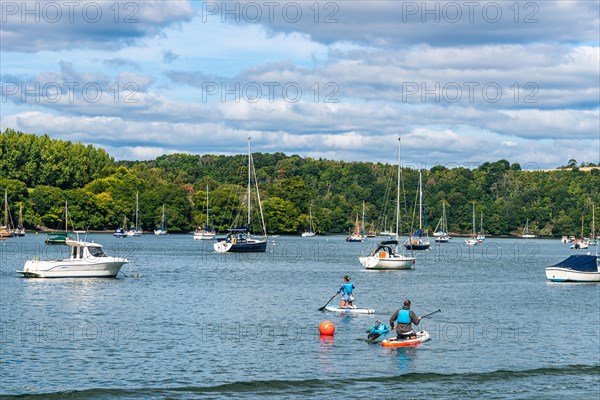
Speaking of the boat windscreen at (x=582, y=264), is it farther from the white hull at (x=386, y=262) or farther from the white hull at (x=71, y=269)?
the white hull at (x=71, y=269)

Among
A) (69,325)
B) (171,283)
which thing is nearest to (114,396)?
(69,325)

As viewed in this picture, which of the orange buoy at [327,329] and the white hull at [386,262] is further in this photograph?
the white hull at [386,262]

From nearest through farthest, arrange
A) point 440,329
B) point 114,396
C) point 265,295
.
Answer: point 114,396 < point 440,329 < point 265,295

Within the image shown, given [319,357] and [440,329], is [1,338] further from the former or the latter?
[440,329]

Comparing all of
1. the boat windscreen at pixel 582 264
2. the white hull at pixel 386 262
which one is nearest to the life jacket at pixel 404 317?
the boat windscreen at pixel 582 264

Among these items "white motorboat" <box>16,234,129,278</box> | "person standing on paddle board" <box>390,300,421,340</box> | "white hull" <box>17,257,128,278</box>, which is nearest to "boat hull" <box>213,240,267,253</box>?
"white motorboat" <box>16,234,129,278</box>

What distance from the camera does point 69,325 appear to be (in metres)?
56.8

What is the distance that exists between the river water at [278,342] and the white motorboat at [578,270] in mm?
1454

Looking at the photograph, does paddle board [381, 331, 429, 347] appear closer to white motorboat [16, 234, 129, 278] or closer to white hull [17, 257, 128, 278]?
white motorboat [16, 234, 129, 278]

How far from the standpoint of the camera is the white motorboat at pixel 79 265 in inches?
3408

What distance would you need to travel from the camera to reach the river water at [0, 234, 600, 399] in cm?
4028

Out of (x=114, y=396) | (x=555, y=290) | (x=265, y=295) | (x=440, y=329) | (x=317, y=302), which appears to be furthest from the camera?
(x=555, y=290)

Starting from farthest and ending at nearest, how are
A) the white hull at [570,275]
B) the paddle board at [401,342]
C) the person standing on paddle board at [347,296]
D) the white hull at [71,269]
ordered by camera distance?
the white hull at [570,275] → the white hull at [71,269] → the person standing on paddle board at [347,296] → the paddle board at [401,342]

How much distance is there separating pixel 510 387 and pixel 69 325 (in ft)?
91.7
